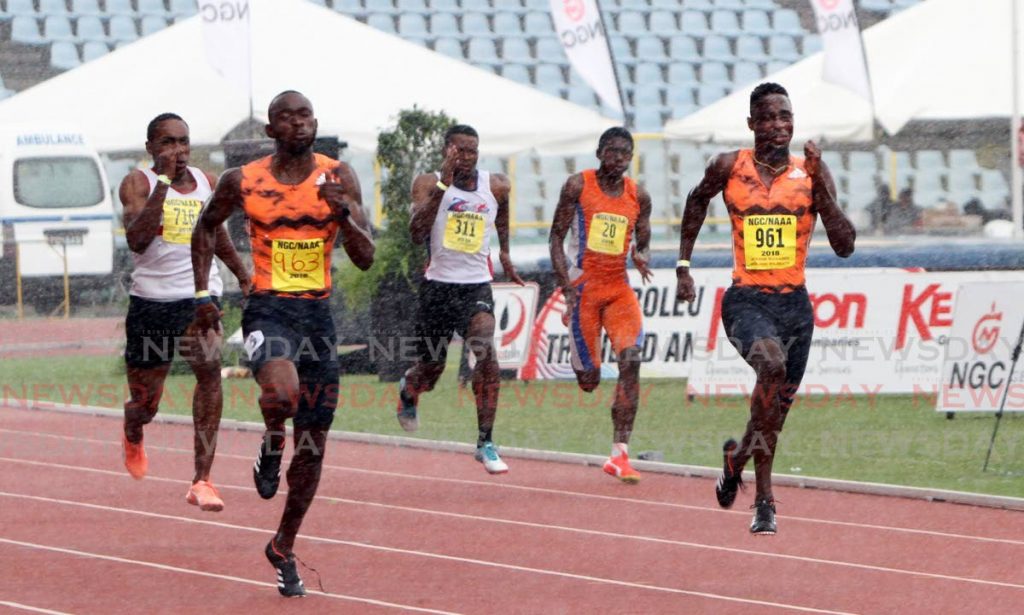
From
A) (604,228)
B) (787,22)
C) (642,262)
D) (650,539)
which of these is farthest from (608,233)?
(787,22)

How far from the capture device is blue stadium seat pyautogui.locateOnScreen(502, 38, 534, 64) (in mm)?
32125

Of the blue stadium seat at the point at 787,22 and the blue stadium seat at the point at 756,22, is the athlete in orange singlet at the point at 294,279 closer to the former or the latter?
the blue stadium seat at the point at 756,22

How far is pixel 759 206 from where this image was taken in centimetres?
793

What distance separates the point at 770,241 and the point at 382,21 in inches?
1003

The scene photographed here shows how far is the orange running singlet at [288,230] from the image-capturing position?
269 inches

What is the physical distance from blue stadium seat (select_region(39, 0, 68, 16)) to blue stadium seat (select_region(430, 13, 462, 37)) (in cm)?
661

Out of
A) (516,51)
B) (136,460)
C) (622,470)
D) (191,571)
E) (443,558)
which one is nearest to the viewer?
(191,571)

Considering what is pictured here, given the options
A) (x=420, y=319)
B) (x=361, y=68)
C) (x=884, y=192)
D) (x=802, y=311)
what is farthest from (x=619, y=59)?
(x=802, y=311)

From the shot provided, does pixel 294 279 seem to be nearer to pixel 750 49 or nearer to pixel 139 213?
pixel 139 213

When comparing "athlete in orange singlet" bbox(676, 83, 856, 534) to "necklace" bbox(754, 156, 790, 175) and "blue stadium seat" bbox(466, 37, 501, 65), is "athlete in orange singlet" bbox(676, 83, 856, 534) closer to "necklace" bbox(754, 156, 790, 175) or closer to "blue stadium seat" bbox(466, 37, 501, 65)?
"necklace" bbox(754, 156, 790, 175)

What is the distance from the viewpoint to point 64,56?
31562mm

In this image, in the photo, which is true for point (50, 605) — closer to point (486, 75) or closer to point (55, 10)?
point (486, 75)

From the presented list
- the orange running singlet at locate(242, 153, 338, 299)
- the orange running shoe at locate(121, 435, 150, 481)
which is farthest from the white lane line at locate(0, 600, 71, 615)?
the orange running shoe at locate(121, 435, 150, 481)

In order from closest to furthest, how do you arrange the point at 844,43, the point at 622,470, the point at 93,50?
the point at 622,470 < the point at 844,43 < the point at 93,50
